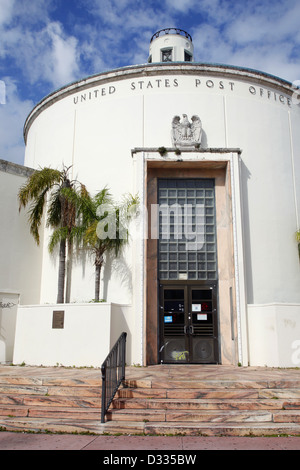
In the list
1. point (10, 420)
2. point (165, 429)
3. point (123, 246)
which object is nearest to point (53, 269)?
point (123, 246)

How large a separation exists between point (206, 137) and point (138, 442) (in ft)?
32.6

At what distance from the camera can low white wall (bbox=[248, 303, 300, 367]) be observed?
433 inches

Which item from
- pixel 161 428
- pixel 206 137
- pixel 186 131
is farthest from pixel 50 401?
pixel 206 137

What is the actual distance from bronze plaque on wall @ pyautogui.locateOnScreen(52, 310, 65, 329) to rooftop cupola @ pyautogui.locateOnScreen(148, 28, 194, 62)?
13.1 meters

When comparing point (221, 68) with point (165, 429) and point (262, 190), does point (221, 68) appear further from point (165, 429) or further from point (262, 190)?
point (165, 429)

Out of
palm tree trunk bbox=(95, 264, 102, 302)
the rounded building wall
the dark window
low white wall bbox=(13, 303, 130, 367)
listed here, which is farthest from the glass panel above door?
the dark window

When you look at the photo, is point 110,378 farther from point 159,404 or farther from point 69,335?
point 69,335

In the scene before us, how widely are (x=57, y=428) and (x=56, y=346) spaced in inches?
182

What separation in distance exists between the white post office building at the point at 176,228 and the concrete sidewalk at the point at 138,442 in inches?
180

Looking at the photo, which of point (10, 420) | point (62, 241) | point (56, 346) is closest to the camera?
point (10, 420)

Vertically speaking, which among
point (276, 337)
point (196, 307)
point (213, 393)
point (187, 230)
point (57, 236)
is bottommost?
point (213, 393)

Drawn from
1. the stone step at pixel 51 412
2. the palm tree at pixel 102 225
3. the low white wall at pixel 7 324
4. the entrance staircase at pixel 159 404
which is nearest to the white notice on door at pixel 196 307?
the palm tree at pixel 102 225

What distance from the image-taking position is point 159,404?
7.70 m
